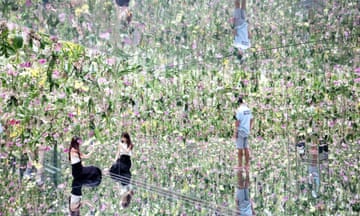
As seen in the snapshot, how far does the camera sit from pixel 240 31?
2.34m

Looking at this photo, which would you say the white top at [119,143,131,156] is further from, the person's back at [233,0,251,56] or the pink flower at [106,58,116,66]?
the person's back at [233,0,251,56]

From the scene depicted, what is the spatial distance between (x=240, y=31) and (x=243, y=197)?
2.42ft

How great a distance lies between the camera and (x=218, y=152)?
232 cm

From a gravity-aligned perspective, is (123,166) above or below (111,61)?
below

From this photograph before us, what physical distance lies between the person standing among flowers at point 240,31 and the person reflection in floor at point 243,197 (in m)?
0.53

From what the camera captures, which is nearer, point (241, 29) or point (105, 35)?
point (105, 35)

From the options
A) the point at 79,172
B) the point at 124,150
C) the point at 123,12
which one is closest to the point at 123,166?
the point at 124,150

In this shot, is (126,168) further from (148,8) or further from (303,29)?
(303,29)

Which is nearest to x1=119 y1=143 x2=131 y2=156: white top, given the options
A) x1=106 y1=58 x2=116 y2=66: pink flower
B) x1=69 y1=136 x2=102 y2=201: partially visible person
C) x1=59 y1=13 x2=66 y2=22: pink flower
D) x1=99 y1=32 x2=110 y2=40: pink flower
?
x1=69 y1=136 x2=102 y2=201: partially visible person

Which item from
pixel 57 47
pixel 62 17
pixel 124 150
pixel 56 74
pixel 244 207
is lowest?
pixel 244 207

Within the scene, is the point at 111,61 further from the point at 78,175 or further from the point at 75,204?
the point at 75,204

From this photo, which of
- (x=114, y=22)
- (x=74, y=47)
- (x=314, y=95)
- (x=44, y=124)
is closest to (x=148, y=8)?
(x=114, y=22)

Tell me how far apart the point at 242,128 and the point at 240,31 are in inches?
17.0

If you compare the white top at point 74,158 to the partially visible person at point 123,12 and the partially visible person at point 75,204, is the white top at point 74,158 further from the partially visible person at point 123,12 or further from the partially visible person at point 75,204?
the partially visible person at point 123,12
